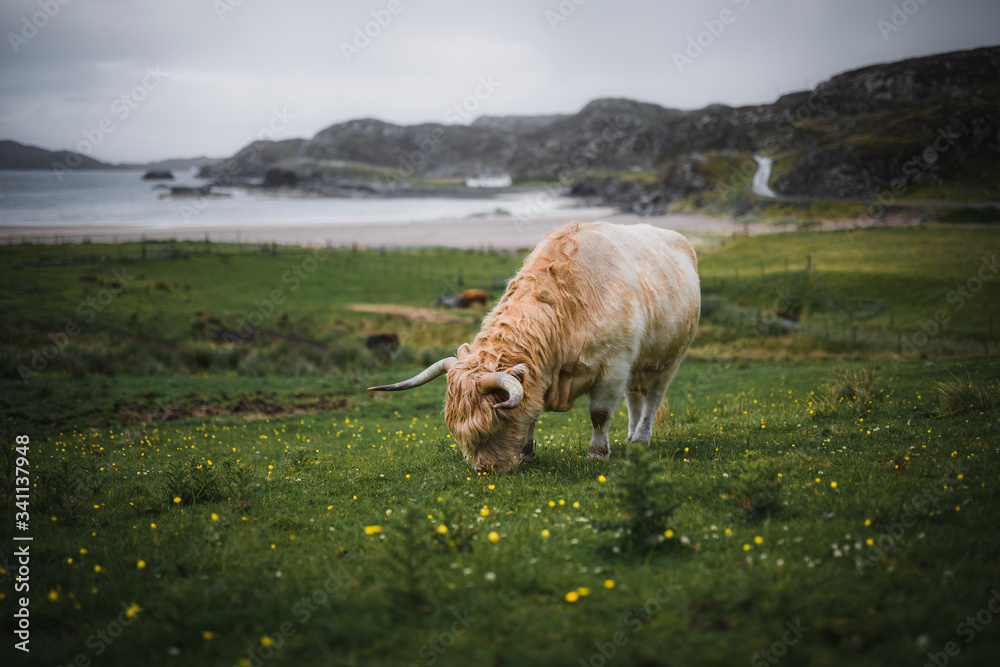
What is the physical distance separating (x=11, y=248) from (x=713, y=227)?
253 ft

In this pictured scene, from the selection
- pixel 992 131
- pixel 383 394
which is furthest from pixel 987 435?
pixel 992 131

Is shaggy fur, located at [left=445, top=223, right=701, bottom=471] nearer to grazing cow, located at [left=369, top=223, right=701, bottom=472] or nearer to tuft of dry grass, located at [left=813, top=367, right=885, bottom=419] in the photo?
grazing cow, located at [left=369, top=223, right=701, bottom=472]

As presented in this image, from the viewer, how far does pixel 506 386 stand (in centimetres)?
668

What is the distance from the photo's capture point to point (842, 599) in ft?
13.2

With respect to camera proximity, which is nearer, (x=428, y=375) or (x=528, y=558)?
(x=528, y=558)

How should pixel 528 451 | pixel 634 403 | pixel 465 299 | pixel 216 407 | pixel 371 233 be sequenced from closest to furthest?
pixel 528 451
pixel 634 403
pixel 216 407
pixel 465 299
pixel 371 233

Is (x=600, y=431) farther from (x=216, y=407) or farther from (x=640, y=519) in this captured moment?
(x=216, y=407)

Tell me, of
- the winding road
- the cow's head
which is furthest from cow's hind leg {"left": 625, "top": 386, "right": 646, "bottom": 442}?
the winding road

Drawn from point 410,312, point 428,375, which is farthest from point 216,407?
point 410,312

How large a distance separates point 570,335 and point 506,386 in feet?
4.56

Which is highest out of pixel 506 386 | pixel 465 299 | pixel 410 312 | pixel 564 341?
pixel 564 341

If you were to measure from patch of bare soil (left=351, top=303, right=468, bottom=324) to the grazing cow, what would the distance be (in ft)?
83.3

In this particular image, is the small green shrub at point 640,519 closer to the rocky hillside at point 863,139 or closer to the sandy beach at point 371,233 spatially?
the sandy beach at point 371,233

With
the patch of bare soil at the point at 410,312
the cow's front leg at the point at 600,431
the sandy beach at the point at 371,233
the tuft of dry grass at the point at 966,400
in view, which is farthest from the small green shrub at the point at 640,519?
the sandy beach at the point at 371,233
